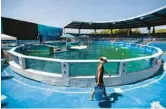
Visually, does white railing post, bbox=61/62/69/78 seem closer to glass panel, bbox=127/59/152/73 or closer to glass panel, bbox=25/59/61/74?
glass panel, bbox=25/59/61/74

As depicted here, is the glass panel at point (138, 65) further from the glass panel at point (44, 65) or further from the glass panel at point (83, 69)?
the glass panel at point (44, 65)

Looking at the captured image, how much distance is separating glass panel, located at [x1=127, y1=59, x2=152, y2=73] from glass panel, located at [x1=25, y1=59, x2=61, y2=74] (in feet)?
9.52

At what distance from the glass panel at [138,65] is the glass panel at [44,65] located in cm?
290

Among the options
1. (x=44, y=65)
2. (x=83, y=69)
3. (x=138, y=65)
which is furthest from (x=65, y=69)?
(x=138, y=65)

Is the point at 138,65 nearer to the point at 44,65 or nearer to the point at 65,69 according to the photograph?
the point at 65,69

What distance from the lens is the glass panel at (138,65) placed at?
6.53 m

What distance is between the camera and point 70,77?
601 centimetres

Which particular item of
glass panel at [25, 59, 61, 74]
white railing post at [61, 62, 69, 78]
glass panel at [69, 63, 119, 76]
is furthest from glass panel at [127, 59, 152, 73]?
glass panel at [25, 59, 61, 74]

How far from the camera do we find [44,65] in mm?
6465

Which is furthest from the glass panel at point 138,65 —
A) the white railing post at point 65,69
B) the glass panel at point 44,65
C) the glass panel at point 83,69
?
the glass panel at point 44,65

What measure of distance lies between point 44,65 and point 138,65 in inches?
159

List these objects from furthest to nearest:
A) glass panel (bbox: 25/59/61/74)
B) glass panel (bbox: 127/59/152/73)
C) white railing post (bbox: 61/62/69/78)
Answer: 1. glass panel (bbox: 127/59/152/73)
2. glass panel (bbox: 25/59/61/74)
3. white railing post (bbox: 61/62/69/78)

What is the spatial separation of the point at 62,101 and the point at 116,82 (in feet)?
7.78

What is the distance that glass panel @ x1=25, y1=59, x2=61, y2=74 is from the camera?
619cm
